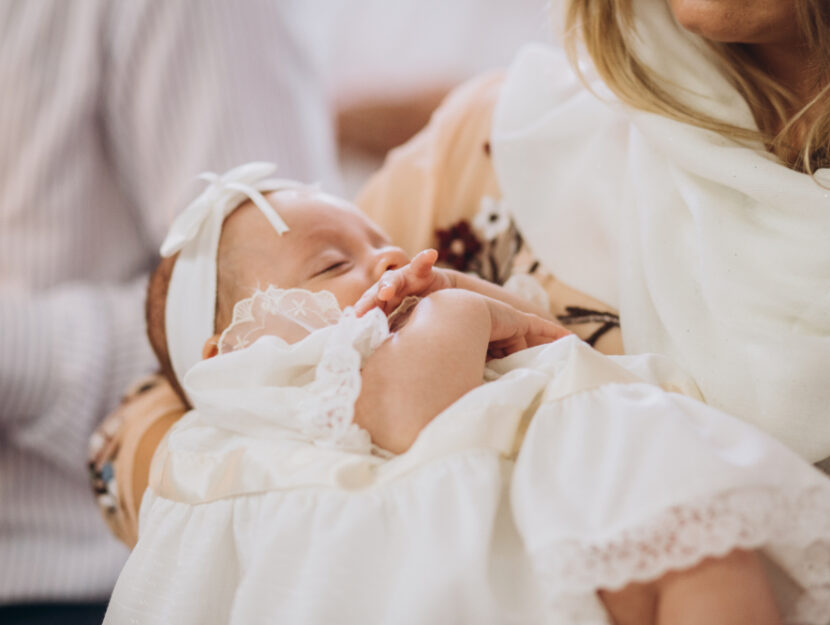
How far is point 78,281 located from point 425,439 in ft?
3.62

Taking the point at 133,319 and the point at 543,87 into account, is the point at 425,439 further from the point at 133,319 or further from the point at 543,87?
the point at 133,319

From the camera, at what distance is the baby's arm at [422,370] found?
0.73 metres

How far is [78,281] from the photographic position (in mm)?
1554

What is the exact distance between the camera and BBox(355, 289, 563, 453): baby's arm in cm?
73

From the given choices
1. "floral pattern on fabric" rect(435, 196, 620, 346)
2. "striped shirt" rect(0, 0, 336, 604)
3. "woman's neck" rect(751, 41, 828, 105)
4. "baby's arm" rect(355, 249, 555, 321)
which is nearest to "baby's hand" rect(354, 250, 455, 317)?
"baby's arm" rect(355, 249, 555, 321)

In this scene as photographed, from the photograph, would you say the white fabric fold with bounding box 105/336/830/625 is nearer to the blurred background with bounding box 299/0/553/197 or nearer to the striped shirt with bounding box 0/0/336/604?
the striped shirt with bounding box 0/0/336/604

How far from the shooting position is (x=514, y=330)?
0.84 metres

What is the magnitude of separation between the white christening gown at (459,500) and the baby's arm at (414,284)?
0.12ft

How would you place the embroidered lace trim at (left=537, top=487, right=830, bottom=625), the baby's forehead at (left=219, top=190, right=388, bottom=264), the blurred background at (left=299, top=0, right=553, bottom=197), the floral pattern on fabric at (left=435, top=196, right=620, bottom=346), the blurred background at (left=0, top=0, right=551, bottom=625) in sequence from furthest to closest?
the blurred background at (left=299, top=0, right=553, bottom=197) → the blurred background at (left=0, top=0, right=551, bottom=625) → the floral pattern on fabric at (left=435, top=196, right=620, bottom=346) → the baby's forehead at (left=219, top=190, right=388, bottom=264) → the embroidered lace trim at (left=537, top=487, right=830, bottom=625)

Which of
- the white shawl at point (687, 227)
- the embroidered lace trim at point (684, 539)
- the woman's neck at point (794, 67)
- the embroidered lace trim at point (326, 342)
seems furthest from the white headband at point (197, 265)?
the woman's neck at point (794, 67)

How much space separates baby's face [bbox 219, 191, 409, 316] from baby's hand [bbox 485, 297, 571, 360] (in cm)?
16

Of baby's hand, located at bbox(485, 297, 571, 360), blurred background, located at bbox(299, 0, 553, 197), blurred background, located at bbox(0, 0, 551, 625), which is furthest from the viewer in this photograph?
blurred background, located at bbox(299, 0, 553, 197)

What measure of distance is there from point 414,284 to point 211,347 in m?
0.26

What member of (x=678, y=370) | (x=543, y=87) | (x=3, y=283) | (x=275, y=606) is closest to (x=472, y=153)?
(x=543, y=87)
